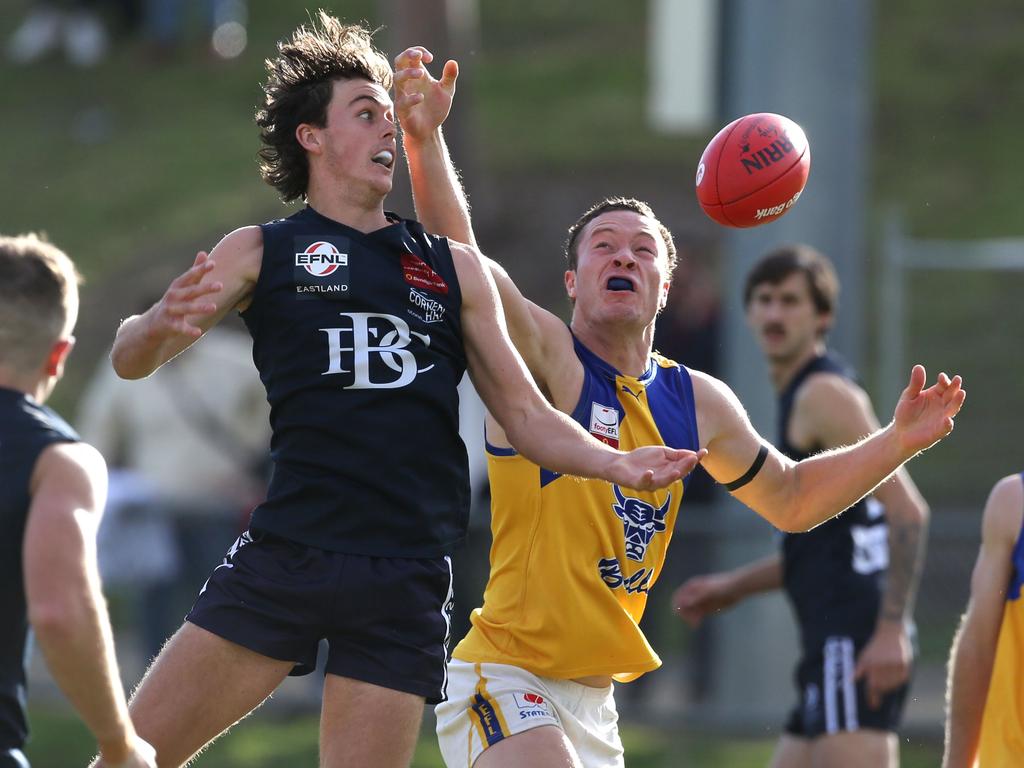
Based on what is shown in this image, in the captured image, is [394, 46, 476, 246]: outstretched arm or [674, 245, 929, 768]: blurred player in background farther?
[674, 245, 929, 768]: blurred player in background

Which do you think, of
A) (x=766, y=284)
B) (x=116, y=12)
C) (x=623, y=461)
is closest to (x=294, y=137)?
(x=623, y=461)

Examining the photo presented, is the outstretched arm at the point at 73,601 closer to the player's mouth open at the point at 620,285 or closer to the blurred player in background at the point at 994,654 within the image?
the player's mouth open at the point at 620,285

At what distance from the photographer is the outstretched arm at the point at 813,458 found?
4.95 metres

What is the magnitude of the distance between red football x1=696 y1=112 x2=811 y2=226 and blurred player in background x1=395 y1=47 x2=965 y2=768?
0.43 metres

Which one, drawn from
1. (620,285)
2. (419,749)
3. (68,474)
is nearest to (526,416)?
(620,285)

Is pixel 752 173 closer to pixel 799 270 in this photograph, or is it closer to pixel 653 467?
pixel 799 270

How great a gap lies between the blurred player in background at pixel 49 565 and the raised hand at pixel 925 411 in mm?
2371

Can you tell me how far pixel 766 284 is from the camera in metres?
7.23

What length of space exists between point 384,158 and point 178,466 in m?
5.79

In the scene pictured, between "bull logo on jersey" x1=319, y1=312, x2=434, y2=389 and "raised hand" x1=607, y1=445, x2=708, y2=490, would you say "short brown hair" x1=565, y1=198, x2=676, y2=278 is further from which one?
"raised hand" x1=607, y1=445, x2=708, y2=490

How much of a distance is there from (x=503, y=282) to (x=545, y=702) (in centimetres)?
133

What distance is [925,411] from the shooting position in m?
4.96

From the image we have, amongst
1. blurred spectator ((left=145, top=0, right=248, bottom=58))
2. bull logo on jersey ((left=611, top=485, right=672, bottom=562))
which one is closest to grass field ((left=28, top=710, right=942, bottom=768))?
bull logo on jersey ((left=611, top=485, right=672, bottom=562))

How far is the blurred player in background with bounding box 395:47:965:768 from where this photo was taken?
17.1 ft
